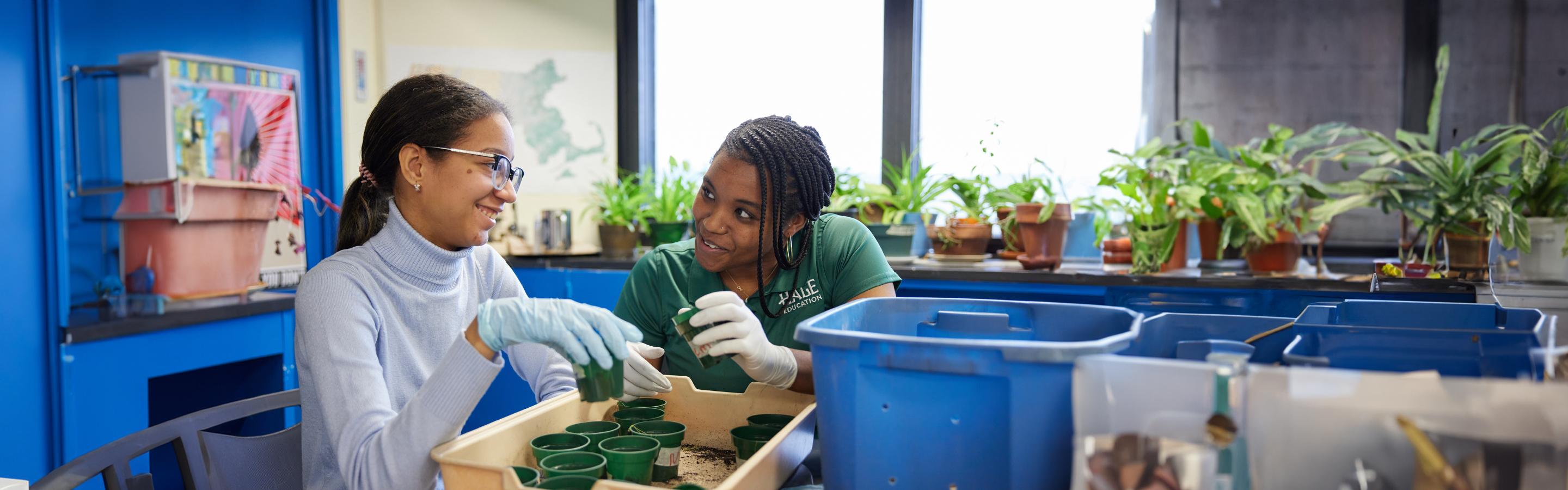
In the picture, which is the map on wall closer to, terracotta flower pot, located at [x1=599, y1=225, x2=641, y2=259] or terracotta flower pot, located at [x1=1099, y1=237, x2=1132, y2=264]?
terracotta flower pot, located at [x1=599, y1=225, x2=641, y2=259]

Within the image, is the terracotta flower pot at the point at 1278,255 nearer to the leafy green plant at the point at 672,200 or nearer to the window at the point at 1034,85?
the window at the point at 1034,85

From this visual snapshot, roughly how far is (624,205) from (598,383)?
2305mm

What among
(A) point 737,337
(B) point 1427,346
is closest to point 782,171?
(A) point 737,337

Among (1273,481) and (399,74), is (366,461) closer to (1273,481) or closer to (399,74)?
(1273,481)

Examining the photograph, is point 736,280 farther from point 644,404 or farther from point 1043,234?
point 1043,234

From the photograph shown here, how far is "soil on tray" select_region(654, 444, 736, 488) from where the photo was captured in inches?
39.9

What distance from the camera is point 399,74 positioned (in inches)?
120

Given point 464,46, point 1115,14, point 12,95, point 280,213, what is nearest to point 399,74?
point 464,46

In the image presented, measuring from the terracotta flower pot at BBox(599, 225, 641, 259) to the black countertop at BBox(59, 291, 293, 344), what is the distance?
1.07m

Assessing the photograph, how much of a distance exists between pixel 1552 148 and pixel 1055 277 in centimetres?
112

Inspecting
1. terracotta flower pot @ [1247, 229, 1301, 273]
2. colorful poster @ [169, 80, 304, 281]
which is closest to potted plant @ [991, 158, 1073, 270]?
terracotta flower pot @ [1247, 229, 1301, 273]

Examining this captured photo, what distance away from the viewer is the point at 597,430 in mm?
1043

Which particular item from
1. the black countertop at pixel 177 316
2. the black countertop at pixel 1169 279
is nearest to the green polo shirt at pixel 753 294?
the black countertop at pixel 1169 279

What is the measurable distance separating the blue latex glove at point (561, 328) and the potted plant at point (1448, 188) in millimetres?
1994
